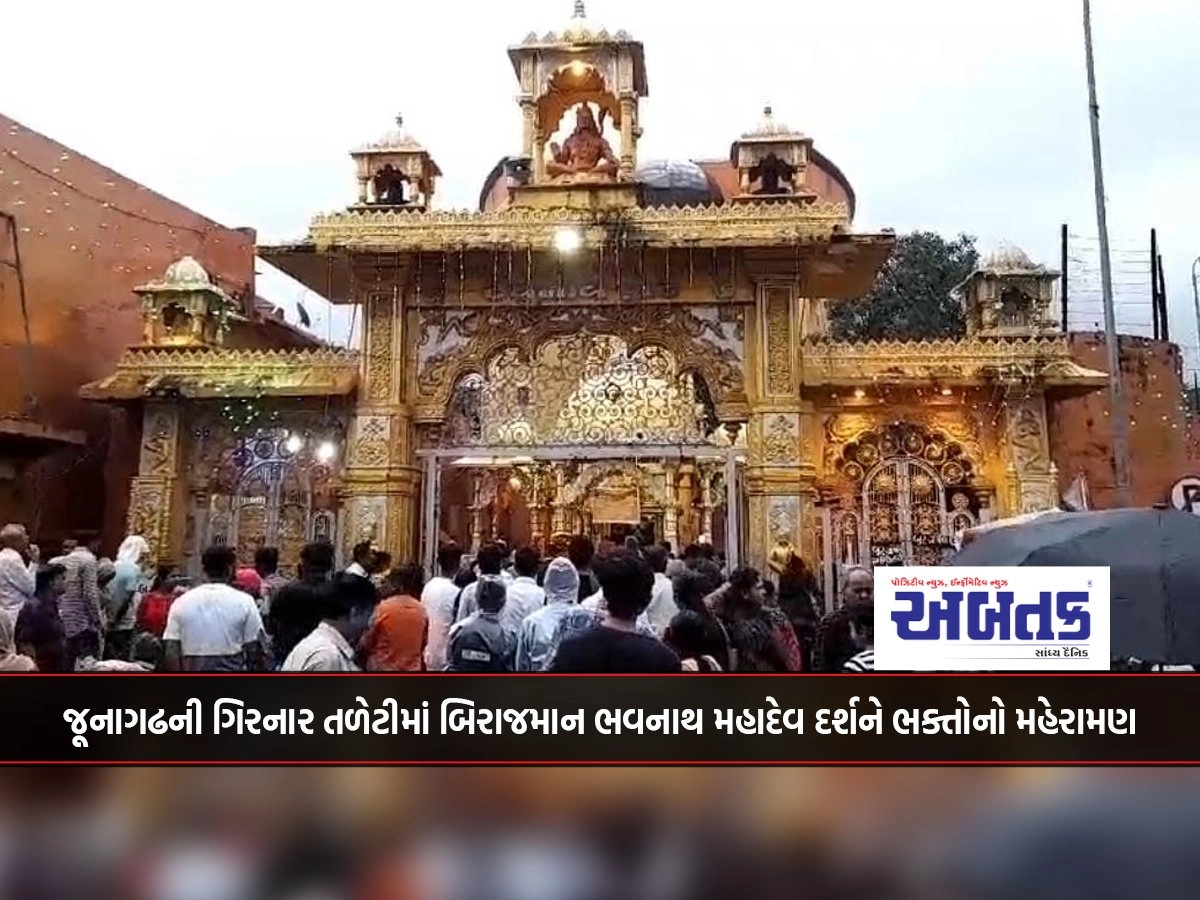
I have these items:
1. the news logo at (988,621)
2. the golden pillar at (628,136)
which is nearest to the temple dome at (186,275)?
the golden pillar at (628,136)

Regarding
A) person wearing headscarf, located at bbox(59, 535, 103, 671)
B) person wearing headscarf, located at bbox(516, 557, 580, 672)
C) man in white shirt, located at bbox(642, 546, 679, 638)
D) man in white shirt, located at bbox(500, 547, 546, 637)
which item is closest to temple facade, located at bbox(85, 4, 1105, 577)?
person wearing headscarf, located at bbox(59, 535, 103, 671)

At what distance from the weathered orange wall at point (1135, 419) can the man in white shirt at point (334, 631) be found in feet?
40.0

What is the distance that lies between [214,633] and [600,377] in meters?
7.91

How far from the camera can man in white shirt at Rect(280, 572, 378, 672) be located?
392cm

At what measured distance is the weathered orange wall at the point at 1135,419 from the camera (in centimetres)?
1470

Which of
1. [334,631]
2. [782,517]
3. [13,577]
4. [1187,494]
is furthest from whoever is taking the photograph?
[782,517]

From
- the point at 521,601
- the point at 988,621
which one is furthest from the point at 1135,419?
the point at 988,621

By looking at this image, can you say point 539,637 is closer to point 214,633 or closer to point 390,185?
point 214,633

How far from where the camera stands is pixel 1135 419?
49.3 ft

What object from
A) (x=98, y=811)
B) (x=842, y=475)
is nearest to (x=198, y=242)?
(x=842, y=475)

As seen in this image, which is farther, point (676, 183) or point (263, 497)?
point (676, 183)

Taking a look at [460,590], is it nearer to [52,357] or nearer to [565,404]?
[565,404]

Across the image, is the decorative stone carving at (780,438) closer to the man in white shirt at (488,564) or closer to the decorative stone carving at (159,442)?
the man in white shirt at (488,564)

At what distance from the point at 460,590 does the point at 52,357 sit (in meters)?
9.27
